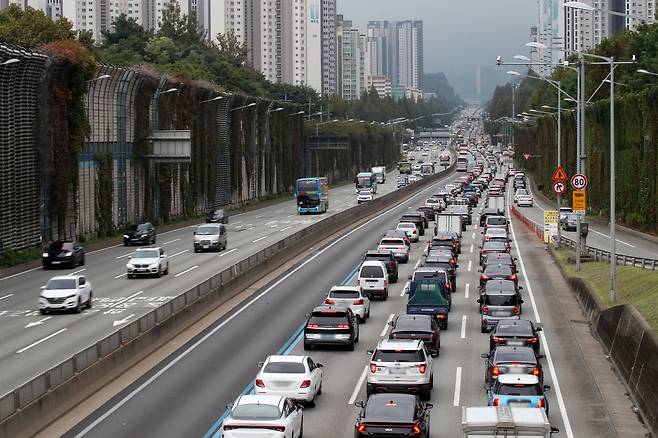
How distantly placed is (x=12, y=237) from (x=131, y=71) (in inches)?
1022

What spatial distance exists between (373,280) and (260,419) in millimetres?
27158

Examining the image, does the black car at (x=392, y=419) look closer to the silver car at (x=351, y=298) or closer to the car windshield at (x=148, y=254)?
the silver car at (x=351, y=298)

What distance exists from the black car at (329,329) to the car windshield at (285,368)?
7.87m

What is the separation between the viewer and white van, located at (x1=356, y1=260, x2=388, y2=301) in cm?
4819

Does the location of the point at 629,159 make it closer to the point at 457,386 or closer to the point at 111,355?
the point at 457,386

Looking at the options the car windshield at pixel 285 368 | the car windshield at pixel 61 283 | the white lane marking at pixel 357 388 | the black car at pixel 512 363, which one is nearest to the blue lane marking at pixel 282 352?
the car windshield at pixel 285 368

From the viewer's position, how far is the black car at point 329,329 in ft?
115

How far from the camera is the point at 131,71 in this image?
89438 mm

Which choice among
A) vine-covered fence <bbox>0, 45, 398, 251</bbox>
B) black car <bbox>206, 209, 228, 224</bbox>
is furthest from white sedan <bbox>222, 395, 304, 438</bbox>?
black car <bbox>206, 209, 228, 224</bbox>

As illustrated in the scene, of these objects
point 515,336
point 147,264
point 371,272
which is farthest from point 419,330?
point 147,264

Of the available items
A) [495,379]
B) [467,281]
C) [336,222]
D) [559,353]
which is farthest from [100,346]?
[336,222]

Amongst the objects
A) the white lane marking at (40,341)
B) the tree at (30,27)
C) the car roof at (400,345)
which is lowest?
the white lane marking at (40,341)

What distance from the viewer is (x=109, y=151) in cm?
8800

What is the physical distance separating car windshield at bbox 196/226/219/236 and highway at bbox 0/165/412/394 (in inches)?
53.6
